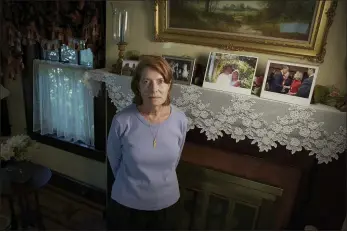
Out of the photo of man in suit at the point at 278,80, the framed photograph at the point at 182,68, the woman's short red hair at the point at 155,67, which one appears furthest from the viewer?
the framed photograph at the point at 182,68

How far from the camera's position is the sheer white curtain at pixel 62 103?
32.2 inches

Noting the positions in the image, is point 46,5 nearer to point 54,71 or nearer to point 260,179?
point 54,71

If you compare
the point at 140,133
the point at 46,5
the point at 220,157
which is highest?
the point at 46,5

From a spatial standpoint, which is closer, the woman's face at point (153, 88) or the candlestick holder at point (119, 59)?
the woman's face at point (153, 88)

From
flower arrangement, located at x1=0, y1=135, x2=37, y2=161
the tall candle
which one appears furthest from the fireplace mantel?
flower arrangement, located at x1=0, y1=135, x2=37, y2=161

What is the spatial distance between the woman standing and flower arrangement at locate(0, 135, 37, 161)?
0.30 metres

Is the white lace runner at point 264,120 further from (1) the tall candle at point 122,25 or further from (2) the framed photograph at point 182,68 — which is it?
(1) the tall candle at point 122,25

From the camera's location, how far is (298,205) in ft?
2.85

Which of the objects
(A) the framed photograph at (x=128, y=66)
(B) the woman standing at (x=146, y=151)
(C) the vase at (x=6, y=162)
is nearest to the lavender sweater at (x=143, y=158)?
(B) the woman standing at (x=146, y=151)

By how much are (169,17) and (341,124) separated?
0.59 meters

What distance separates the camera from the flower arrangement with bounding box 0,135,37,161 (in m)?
0.83

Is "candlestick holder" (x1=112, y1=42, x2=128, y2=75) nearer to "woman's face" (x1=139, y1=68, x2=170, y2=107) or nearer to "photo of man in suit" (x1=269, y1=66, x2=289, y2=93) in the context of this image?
"woman's face" (x1=139, y1=68, x2=170, y2=107)

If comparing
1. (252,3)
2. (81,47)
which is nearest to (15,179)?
(81,47)

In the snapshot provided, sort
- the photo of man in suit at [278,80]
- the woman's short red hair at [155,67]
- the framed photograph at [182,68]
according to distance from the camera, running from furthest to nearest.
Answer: the framed photograph at [182,68], the photo of man in suit at [278,80], the woman's short red hair at [155,67]
